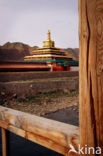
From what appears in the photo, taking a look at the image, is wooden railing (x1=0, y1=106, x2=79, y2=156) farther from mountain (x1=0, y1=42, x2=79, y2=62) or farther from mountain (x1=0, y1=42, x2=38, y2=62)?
mountain (x1=0, y1=42, x2=38, y2=62)

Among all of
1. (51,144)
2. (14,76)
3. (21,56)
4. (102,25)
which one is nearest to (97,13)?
(102,25)

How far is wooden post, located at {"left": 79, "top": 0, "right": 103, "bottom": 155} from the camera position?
56 cm

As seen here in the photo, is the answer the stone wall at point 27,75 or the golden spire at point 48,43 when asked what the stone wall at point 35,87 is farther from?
the golden spire at point 48,43

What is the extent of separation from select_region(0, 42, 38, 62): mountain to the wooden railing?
93.4 ft

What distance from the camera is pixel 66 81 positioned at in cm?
953

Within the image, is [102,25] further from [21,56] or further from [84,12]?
[21,56]

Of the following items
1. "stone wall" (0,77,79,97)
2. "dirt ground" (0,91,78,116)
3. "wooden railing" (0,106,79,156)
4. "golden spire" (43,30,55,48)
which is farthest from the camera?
"golden spire" (43,30,55,48)

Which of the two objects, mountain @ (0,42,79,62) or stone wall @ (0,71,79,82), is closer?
stone wall @ (0,71,79,82)

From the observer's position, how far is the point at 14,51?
31000 millimetres

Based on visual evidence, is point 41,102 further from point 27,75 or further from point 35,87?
point 27,75

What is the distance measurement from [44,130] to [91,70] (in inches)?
15.4

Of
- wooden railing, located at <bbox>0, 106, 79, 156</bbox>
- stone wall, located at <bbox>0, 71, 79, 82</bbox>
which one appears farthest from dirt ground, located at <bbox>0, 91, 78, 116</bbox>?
wooden railing, located at <bbox>0, 106, 79, 156</bbox>

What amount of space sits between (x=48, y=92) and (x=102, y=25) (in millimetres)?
8015

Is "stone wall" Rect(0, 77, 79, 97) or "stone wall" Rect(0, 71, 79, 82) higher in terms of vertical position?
"stone wall" Rect(0, 71, 79, 82)
